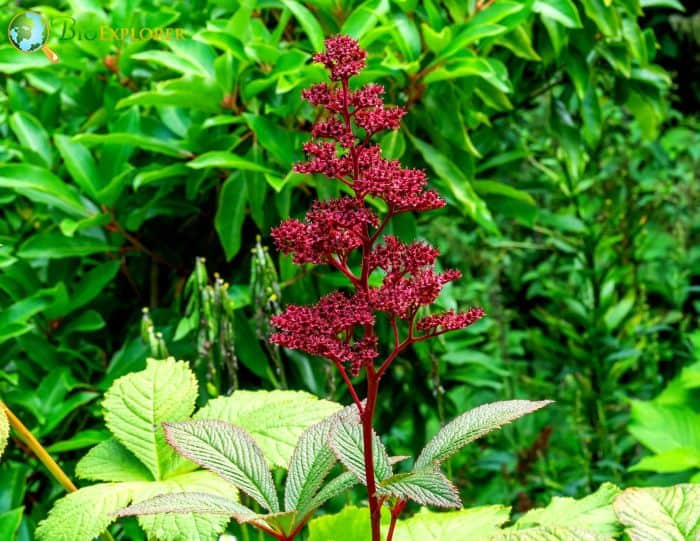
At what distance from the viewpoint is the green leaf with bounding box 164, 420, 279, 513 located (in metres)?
0.94

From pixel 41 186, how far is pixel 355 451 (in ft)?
3.81

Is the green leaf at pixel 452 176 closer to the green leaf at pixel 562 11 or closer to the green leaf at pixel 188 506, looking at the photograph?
the green leaf at pixel 562 11

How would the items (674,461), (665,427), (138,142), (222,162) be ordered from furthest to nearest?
1. (665,427)
2. (674,461)
3. (138,142)
4. (222,162)

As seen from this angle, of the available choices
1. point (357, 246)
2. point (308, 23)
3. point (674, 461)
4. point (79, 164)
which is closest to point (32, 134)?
point (79, 164)

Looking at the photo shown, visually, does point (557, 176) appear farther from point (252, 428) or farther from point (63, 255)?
point (252, 428)

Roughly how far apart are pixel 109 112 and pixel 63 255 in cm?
36

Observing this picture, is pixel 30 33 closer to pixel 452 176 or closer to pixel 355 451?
pixel 452 176

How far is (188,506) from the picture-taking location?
34.0 inches

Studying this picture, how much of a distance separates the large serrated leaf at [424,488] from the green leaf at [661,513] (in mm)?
268

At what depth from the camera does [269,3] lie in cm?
199

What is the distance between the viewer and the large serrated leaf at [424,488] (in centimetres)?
77

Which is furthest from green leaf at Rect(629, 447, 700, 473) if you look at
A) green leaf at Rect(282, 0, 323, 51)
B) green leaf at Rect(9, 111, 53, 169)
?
green leaf at Rect(9, 111, 53, 169)

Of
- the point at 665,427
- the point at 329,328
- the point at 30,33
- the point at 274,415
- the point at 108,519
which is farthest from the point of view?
the point at 665,427

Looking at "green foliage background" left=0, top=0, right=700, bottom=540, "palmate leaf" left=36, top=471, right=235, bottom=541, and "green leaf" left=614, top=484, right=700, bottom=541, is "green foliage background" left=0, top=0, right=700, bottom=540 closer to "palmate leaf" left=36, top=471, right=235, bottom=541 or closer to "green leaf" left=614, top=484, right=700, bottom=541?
"palmate leaf" left=36, top=471, right=235, bottom=541
